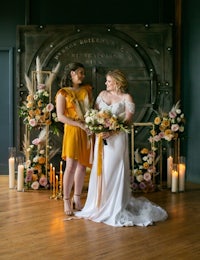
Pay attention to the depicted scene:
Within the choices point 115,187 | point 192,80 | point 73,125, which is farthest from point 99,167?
point 192,80

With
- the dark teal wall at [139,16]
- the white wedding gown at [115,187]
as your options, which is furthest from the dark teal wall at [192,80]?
the white wedding gown at [115,187]

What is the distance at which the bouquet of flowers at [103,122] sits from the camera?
3918mm

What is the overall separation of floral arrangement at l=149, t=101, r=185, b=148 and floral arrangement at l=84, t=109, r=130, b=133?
57.4 inches

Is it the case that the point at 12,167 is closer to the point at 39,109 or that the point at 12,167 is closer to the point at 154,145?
the point at 39,109

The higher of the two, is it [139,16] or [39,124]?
[139,16]

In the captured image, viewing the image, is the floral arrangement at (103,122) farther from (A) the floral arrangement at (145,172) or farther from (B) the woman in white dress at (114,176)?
(A) the floral arrangement at (145,172)

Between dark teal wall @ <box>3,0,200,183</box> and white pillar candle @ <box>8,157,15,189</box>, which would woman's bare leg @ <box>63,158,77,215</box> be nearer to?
white pillar candle @ <box>8,157,15,189</box>

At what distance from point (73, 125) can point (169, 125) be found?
5.37 ft

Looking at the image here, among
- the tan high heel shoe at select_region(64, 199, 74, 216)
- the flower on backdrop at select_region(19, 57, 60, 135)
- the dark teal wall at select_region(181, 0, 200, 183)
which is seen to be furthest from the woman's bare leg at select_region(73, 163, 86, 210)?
the dark teal wall at select_region(181, 0, 200, 183)

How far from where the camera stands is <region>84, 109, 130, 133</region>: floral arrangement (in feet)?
12.9

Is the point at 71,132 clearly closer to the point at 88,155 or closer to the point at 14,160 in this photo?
the point at 88,155

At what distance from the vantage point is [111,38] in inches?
226

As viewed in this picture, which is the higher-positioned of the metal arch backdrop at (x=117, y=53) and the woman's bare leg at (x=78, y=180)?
the metal arch backdrop at (x=117, y=53)

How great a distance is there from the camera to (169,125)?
5398 mm
